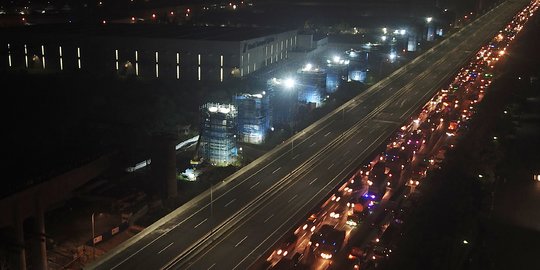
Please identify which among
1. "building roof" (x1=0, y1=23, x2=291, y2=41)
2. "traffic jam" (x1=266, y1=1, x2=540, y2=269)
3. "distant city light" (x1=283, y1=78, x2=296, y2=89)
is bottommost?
"traffic jam" (x1=266, y1=1, x2=540, y2=269)

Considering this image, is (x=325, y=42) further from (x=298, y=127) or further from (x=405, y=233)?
(x=405, y=233)

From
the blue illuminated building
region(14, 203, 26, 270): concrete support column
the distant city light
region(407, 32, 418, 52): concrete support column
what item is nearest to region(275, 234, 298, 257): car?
region(14, 203, 26, 270): concrete support column

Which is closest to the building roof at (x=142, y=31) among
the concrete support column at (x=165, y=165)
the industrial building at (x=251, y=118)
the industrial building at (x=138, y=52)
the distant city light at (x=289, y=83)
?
the industrial building at (x=138, y=52)

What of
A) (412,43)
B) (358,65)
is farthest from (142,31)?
(412,43)

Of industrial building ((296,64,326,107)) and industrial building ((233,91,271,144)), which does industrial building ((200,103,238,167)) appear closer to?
industrial building ((233,91,271,144))

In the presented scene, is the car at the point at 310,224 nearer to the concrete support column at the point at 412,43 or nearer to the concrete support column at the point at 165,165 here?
the concrete support column at the point at 165,165

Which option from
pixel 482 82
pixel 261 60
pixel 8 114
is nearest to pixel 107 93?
pixel 8 114

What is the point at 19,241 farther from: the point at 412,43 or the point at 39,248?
the point at 412,43
